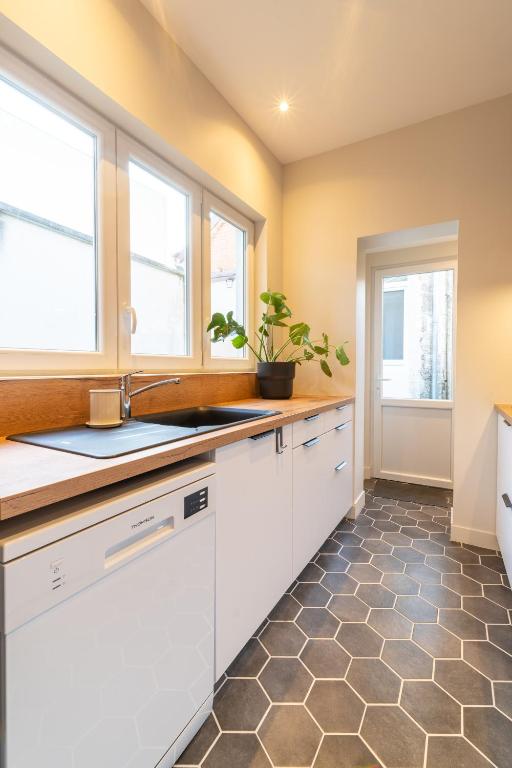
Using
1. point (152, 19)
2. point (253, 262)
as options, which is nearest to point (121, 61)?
point (152, 19)

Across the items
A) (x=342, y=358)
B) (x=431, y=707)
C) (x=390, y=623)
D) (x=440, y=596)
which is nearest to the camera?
(x=431, y=707)

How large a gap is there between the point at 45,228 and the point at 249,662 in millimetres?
1775

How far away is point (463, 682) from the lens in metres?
1.24

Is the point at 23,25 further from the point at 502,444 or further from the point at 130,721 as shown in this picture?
the point at 502,444

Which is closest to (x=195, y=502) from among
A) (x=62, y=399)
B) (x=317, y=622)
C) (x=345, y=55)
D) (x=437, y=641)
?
(x=62, y=399)

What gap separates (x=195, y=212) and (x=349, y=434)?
169 cm

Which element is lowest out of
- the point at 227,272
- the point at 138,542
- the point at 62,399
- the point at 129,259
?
the point at 138,542

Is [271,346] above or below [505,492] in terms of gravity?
above

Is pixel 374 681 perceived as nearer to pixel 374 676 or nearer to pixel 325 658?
pixel 374 676

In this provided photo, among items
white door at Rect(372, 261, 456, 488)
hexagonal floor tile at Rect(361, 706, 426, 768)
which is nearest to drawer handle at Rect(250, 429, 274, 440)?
hexagonal floor tile at Rect(361, 706, 426, 768)

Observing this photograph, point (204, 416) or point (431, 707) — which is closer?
point (431, 707)

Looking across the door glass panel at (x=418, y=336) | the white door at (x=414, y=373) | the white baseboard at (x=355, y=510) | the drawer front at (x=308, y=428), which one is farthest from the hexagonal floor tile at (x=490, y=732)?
the door glass panel at (x=418, y=336)

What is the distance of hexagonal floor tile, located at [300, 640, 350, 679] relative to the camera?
129 centimetres

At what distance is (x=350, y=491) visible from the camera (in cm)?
255
